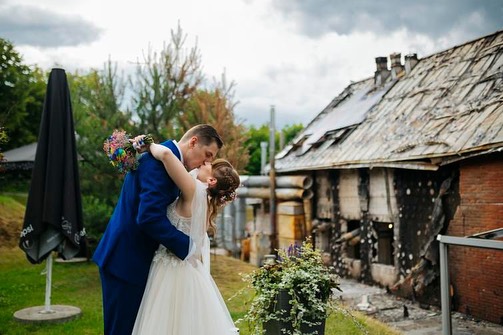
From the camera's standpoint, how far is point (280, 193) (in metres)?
14.2

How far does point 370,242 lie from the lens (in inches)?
442

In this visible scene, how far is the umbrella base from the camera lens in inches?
265

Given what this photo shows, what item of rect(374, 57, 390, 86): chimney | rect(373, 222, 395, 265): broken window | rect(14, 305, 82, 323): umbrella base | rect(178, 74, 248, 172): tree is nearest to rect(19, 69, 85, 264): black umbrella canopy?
rect(14, 305, 82, 323): umbrella base

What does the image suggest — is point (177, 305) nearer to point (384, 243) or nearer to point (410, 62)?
point (384, 243)

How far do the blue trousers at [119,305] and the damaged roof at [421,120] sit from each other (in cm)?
623

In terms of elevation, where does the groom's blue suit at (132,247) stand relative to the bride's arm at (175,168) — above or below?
below

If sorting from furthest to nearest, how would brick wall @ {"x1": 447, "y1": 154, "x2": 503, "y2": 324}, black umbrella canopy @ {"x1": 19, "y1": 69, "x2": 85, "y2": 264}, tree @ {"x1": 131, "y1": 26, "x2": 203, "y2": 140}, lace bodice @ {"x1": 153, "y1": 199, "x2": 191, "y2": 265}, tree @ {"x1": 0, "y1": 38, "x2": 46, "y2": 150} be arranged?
tree @ {"x1": 0, "y1": 38, "x2": 46, "y2": 150}
tree @ {"x1": 131, "y1": 26, "x2": 203, "y2": 140}
black umbrella canopy @ {"x1": 19, "y1": 69, "x2": 85, "y2": 264}
brick wall @ {"x1": 447, "y1": 154, "x2": 503, "y2": 324}
lace bodice @ {"x1": 153, "y1": 199, "x2": 191, "y2": 265}

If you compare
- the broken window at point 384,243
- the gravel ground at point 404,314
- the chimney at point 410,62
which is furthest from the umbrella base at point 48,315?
the chimney at point 410,62

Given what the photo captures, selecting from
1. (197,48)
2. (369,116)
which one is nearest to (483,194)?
(369,116)

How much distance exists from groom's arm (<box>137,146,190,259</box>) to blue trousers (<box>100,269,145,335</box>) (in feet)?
1.48

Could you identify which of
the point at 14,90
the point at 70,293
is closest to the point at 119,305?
the point at 70,293

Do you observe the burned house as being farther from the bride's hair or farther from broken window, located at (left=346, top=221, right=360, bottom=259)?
the bride's hair

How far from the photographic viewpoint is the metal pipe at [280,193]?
1350 cm

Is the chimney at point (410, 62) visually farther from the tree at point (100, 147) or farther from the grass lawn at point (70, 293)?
the tree at point (100, 147)
